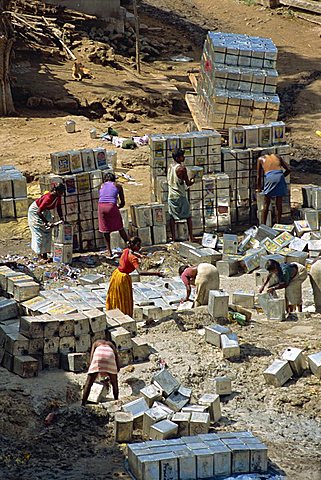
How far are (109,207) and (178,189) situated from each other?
1222 millimetres

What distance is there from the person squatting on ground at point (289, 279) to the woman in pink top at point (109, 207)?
2612mm

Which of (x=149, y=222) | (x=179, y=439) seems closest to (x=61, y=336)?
(x=179, y=439)

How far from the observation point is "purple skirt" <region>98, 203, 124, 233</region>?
1549 cm

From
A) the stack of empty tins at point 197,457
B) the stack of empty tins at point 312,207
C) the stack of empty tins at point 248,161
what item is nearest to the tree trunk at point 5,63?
the stack of empty tins at point 248,161

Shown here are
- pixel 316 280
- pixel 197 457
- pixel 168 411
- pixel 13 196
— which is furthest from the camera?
pixel 13 196

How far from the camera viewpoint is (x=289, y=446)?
10570 mm

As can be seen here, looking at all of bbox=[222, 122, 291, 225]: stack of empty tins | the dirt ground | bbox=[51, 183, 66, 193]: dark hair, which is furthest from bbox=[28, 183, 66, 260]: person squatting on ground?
bbox=[222, 122, 291, 225]: stack of empty tins

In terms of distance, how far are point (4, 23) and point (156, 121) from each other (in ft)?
12.6

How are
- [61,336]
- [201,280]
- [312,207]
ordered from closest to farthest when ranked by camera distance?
[61,336] < [201,280] < [312,207]

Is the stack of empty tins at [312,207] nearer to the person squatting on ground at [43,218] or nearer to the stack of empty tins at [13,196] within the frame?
the person squatting on ground at [43,218]

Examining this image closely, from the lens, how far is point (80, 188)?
15.9 metres

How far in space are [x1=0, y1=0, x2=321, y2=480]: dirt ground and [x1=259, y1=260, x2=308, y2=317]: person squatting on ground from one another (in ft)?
1.62

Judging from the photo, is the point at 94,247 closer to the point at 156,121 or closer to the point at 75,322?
the point at 75,322

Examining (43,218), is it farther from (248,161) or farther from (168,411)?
(168,411)
